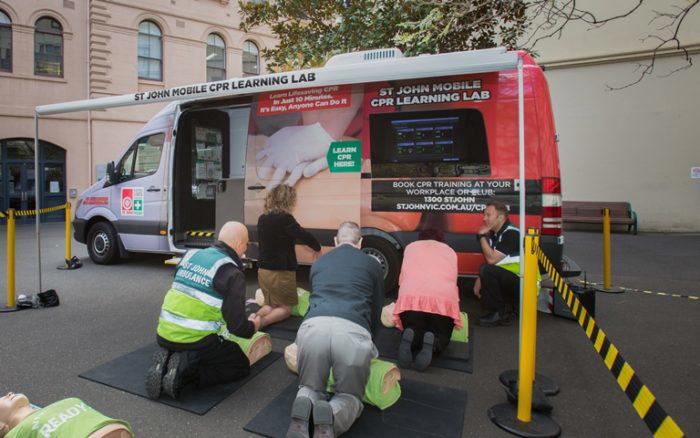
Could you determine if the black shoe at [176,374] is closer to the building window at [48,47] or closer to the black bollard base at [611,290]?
the black bollard base at [611,290]

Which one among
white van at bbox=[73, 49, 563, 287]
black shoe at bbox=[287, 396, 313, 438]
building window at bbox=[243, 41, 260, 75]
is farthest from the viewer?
building window at bbox=[243, 41, 260, 75]

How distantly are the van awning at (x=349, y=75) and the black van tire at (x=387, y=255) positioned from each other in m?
1.80

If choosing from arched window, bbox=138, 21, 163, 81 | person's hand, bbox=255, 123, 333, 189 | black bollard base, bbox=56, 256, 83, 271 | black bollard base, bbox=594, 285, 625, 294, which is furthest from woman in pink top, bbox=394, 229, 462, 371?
arched window, bbox=138, 21, 163, 81

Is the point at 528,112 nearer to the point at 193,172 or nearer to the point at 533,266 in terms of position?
the point at 533,266

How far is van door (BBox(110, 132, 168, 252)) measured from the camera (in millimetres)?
7102

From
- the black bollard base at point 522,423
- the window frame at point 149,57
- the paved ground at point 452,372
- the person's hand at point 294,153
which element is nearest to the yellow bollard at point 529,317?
the black bollard base at point 522,423

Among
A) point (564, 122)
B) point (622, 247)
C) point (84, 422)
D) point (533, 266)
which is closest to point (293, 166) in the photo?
point (533, 266)

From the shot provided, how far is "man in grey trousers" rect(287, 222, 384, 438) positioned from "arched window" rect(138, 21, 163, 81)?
17.1 meters

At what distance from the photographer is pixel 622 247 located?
35.9 ft

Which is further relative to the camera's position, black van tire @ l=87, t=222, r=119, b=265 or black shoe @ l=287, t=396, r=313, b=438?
black van tire @ l=87, t=222, r=119, b=265

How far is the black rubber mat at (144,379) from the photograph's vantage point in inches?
123

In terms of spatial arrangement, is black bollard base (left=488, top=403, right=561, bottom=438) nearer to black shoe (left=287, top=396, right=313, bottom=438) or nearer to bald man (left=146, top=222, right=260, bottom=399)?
black shoe (left=287, top=396, right=313, bottom=438)

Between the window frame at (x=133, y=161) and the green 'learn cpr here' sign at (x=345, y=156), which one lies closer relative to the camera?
the green 'learn cpr here' sign at (x=345, y=156)

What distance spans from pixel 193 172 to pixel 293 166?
2.57 m
